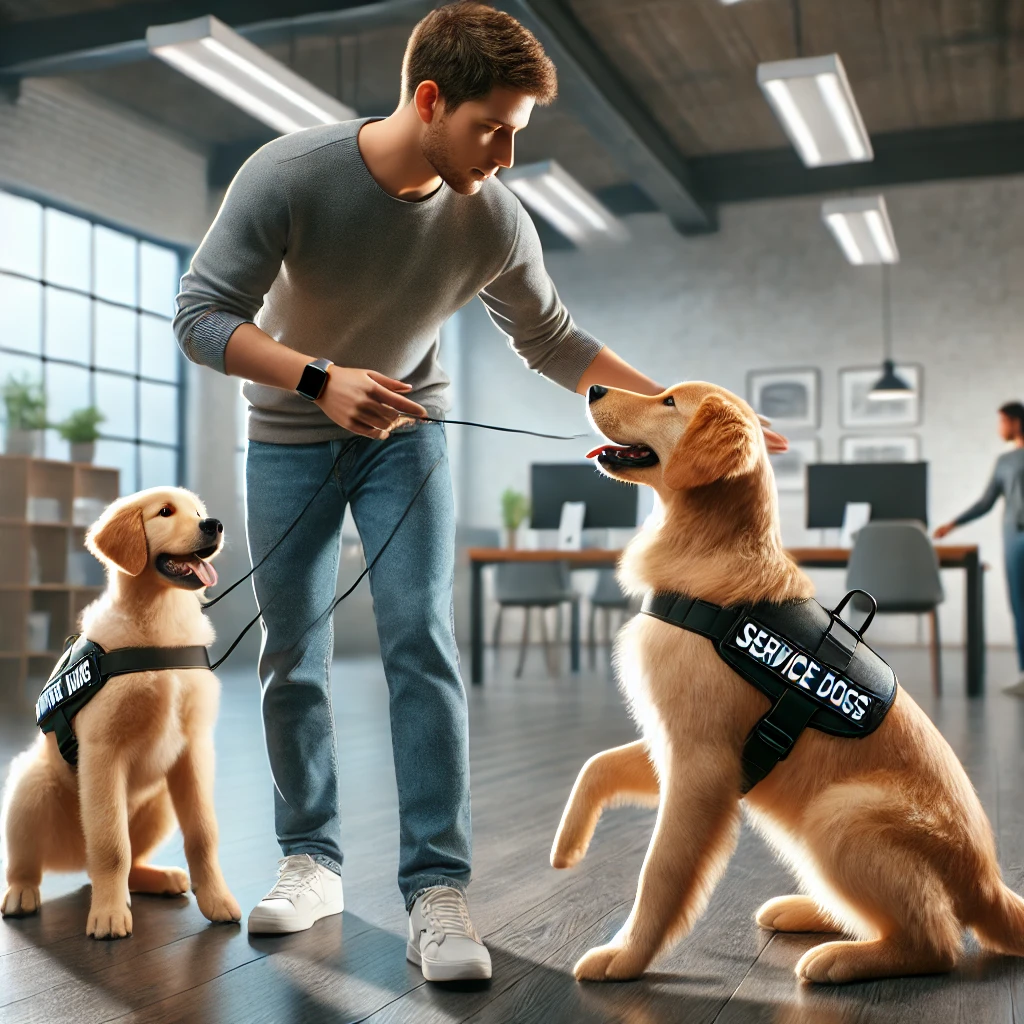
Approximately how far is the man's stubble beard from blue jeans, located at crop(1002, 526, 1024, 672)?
19.9 feet

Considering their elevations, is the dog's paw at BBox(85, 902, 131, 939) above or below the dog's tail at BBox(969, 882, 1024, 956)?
below

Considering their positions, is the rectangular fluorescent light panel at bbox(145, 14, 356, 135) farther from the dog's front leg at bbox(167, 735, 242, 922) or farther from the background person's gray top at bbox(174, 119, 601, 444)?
the dog's front leg at bbox(167, 735, 242, 922)

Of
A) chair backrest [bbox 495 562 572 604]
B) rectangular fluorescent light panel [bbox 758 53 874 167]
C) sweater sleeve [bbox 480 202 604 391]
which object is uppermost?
rectangular fluorescent light panel [bbox 758 53 874 167]

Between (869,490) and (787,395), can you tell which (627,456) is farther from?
(787,395)

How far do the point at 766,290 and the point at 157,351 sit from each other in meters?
6.10

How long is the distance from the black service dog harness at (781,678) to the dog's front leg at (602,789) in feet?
0.81

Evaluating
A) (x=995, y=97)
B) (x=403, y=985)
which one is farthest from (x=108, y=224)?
(x=403, y=985)

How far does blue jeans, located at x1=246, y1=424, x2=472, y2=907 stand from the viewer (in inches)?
69.6

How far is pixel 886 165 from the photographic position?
32.8 ft

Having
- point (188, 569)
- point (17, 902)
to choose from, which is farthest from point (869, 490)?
point (17, 902)

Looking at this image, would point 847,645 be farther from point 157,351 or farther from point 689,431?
point 157,351

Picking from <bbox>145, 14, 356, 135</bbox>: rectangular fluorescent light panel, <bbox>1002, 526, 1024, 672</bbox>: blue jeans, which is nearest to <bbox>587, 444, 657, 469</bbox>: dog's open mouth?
<bbox>145, 14, 356, 135</bbox>: rectangular fluorescent light panel

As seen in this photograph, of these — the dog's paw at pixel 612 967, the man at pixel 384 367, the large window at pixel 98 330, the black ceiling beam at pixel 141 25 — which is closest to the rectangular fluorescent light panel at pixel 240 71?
the black ceiling beam at pixel 141 25

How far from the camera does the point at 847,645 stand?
1.67 metres
